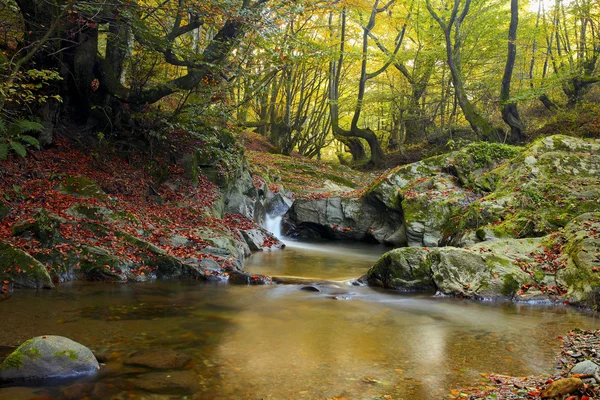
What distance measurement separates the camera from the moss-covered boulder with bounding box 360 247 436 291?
799cm

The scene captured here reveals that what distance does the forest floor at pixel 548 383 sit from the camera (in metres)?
2.98

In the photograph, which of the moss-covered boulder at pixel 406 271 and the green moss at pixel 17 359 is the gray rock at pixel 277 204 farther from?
the green moss at pixel 17 359

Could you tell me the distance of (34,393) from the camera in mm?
3422

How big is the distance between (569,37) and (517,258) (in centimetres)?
1643

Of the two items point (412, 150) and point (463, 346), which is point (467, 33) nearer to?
point (412, 150)

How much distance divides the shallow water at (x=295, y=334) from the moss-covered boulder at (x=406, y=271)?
0.50 meters

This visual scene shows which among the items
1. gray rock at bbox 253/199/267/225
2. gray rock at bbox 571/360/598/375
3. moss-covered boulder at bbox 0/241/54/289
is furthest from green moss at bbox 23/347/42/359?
gray rock at bbox 253/199/267/225

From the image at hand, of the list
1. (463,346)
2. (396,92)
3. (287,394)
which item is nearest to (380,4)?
(396,92)

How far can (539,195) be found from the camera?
10398mm

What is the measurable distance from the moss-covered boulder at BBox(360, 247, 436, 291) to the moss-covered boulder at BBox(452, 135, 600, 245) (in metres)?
2.49

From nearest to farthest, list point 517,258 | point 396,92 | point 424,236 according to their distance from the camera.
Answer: point 517,258 → point 424,236 → point 396,92

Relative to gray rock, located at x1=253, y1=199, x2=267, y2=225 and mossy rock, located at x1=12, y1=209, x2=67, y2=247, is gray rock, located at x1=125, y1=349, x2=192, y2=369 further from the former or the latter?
gray rock, located at x1=253, y1=199, x2=267, y2=225

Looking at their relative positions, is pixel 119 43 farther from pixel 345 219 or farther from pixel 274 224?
pixel 345 219

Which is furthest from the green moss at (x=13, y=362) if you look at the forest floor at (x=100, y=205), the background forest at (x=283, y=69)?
the background forest at (x=283, y=69)
